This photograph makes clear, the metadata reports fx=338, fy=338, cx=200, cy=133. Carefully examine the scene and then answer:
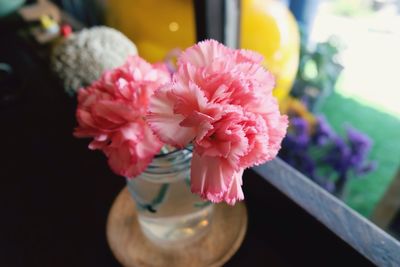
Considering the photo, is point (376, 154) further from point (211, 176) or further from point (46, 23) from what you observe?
point (46, 23)

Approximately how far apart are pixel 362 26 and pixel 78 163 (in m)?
0.71

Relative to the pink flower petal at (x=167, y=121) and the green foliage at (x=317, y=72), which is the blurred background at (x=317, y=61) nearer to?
the green foliage at (x=317, y=72)

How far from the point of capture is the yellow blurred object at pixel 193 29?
27.1 inches

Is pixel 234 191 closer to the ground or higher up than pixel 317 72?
higher up

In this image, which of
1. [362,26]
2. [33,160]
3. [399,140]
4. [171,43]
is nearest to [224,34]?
[171,43]

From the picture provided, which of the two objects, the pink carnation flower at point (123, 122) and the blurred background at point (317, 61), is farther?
the blurred background at point (317, 61)

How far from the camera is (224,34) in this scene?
673 millimetres

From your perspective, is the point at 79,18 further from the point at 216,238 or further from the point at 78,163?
the point at 216,238

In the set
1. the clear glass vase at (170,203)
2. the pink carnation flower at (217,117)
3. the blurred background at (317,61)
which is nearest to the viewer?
the pink carnation flower at (217,117)

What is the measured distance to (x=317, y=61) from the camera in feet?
2.83

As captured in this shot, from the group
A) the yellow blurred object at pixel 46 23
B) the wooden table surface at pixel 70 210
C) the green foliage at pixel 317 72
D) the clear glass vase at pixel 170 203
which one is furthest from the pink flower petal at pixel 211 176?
the yellow blurred object at pixel 46 23

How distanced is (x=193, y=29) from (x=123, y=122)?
437mm

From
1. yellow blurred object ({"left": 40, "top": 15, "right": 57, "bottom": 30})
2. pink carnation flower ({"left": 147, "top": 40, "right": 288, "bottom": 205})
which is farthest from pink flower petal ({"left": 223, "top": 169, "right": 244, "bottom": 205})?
yellow blurred object ({"left": 40, "top": 15, "right": 57, "bottom": 30})

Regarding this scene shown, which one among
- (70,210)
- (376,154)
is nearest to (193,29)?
(70,210)
